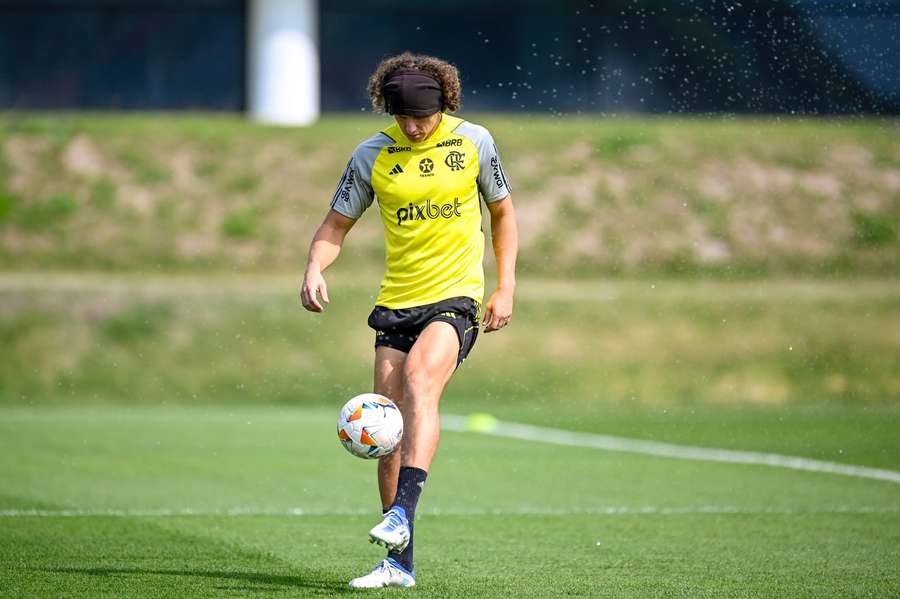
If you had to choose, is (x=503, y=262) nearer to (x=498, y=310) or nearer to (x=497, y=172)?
(x=498, y=310)

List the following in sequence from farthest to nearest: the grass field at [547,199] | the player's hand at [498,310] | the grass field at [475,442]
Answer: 1. the grass field at [547,199]
2. the grass field at [475,442]
3. the player's hand at [498,310]

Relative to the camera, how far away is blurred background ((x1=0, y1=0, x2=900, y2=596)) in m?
Result: 18.6

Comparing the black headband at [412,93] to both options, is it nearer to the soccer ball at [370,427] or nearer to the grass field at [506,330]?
the soccer ball at [370,427]

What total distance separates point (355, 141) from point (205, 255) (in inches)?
148

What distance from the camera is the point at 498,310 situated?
6.70 metres

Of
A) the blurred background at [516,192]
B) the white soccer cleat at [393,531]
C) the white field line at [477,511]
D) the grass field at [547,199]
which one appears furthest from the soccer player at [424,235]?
the grass field at [547,199]

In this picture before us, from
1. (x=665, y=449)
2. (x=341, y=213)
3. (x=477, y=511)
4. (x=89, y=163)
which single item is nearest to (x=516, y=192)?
(x=89, y=163)

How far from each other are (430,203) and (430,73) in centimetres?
57

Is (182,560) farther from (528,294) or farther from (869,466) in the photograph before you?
(528,294)

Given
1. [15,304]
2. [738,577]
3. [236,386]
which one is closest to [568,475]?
[738,577]

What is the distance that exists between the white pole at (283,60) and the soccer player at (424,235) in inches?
892

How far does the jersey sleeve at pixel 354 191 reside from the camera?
674cm

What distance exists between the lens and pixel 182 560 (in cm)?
720

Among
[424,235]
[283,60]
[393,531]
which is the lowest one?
[393,531]
